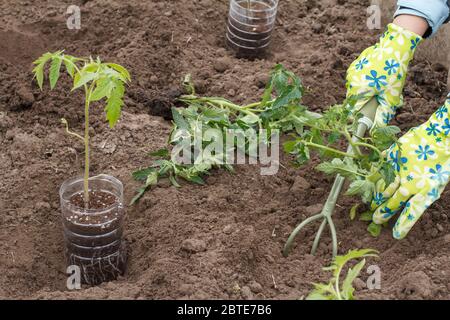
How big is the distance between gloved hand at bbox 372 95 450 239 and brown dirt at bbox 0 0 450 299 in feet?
0.39

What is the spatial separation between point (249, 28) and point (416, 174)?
148cm

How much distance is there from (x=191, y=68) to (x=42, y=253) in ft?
4.47

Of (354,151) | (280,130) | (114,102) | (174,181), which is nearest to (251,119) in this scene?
(280,130)

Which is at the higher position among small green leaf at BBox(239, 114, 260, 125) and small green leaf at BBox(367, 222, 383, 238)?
small green leaf at BBox(239, 114, 260, 125)

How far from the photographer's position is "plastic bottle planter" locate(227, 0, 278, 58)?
12.8 feet

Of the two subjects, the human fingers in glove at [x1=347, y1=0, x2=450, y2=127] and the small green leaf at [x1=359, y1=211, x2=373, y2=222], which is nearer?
the small green leaf at [x1=359, y1=211, x2=373, y2=222]

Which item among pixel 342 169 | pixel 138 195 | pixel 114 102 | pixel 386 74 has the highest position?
pixel 114 102

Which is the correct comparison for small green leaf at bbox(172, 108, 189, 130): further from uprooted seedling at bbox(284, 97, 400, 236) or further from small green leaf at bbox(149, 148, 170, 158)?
uprooted seedling at bbox(284, 97, 400, 236)

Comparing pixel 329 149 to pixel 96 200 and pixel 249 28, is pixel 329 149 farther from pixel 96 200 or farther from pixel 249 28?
pixel 249 28

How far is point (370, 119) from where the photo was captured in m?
3.05

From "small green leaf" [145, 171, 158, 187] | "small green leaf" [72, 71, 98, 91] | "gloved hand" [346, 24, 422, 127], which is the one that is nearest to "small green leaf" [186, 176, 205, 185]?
"small green leaf" [145, 171, 158, 187]

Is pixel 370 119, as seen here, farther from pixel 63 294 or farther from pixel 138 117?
pixel 63 294

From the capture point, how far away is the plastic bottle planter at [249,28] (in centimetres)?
391

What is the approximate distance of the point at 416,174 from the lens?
274cm
